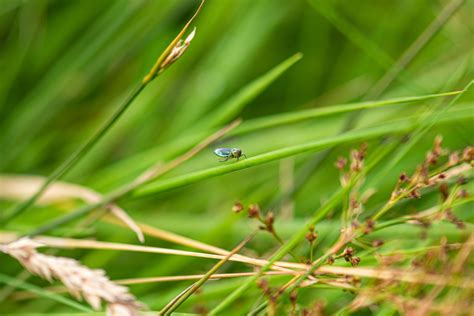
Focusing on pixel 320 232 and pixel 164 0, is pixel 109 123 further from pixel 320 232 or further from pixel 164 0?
pixel 164 0

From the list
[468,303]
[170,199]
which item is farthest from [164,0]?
[468,303]

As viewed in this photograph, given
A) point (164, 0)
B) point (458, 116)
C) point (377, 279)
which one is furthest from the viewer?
point (164, 0)

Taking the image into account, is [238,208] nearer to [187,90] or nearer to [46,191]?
[46,191]

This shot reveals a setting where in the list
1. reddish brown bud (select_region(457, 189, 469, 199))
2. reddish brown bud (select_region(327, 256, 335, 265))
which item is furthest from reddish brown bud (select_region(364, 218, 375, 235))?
reddish brown bud (select_region(457, 189, 469, 199))

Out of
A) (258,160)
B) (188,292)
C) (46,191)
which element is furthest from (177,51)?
(46,191)

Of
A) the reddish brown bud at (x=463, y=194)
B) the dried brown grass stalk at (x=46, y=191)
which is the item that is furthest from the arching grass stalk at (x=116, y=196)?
the reddish brown bud at (x=463, y=194)

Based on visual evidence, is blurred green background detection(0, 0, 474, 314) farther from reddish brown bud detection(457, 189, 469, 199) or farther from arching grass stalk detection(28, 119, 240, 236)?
reddish brown bud detection(457, 189, 469, 199)
